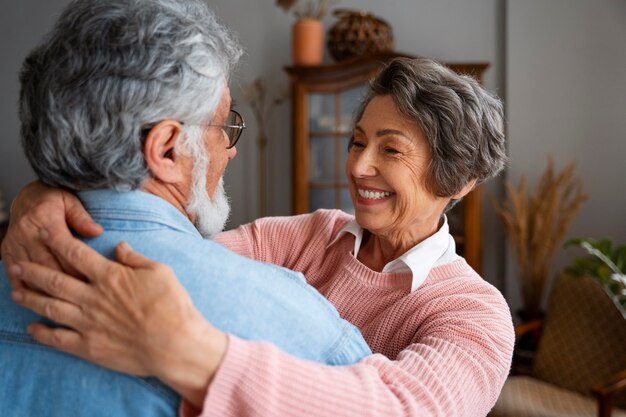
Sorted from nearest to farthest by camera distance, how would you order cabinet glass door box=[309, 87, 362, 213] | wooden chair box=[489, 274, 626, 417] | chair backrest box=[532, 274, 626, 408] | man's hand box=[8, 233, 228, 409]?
man's hand box=[8, 233, 228, 409]
wooden chair box=[489, 274, 626, 417]
chair backrest box=[532, 274, 626, 408]
cabinet glass door box=[309, 87, 362, 213]

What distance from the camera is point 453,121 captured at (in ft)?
5.12

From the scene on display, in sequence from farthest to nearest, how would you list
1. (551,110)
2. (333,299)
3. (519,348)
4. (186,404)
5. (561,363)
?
1. (551,110)
2. (519,348)
3. (561,363)
4. (333,299)
5. (186,404)

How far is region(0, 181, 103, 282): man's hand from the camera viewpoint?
0.95 meters

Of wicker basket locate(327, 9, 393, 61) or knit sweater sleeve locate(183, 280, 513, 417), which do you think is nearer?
knit sweater sleeve locate(183, 280, 513, 417)

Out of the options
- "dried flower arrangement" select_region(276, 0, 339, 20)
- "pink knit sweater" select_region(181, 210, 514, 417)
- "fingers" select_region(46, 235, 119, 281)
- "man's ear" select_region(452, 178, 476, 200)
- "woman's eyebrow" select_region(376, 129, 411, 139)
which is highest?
"dried flower arrangement" select_region(276, 0, 339, 20)

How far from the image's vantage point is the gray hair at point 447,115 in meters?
1.56

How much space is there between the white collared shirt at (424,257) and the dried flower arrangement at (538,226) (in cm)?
261

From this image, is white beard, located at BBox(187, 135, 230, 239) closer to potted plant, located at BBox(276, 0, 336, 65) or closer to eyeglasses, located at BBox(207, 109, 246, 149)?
eyeglasses, located at BBox(207, 109, 246, 149)

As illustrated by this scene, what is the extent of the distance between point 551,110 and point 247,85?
2010 millimetres

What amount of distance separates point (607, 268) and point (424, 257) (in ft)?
7.97

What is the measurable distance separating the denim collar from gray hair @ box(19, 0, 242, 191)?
0.01 metres

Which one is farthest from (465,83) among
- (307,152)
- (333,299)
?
(307,152)

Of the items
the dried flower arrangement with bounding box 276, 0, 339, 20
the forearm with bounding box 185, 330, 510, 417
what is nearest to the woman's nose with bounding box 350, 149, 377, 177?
the forearm with bounding box 185, 330, 510, 417

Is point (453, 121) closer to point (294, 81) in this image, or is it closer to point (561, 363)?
point (561, 363)
